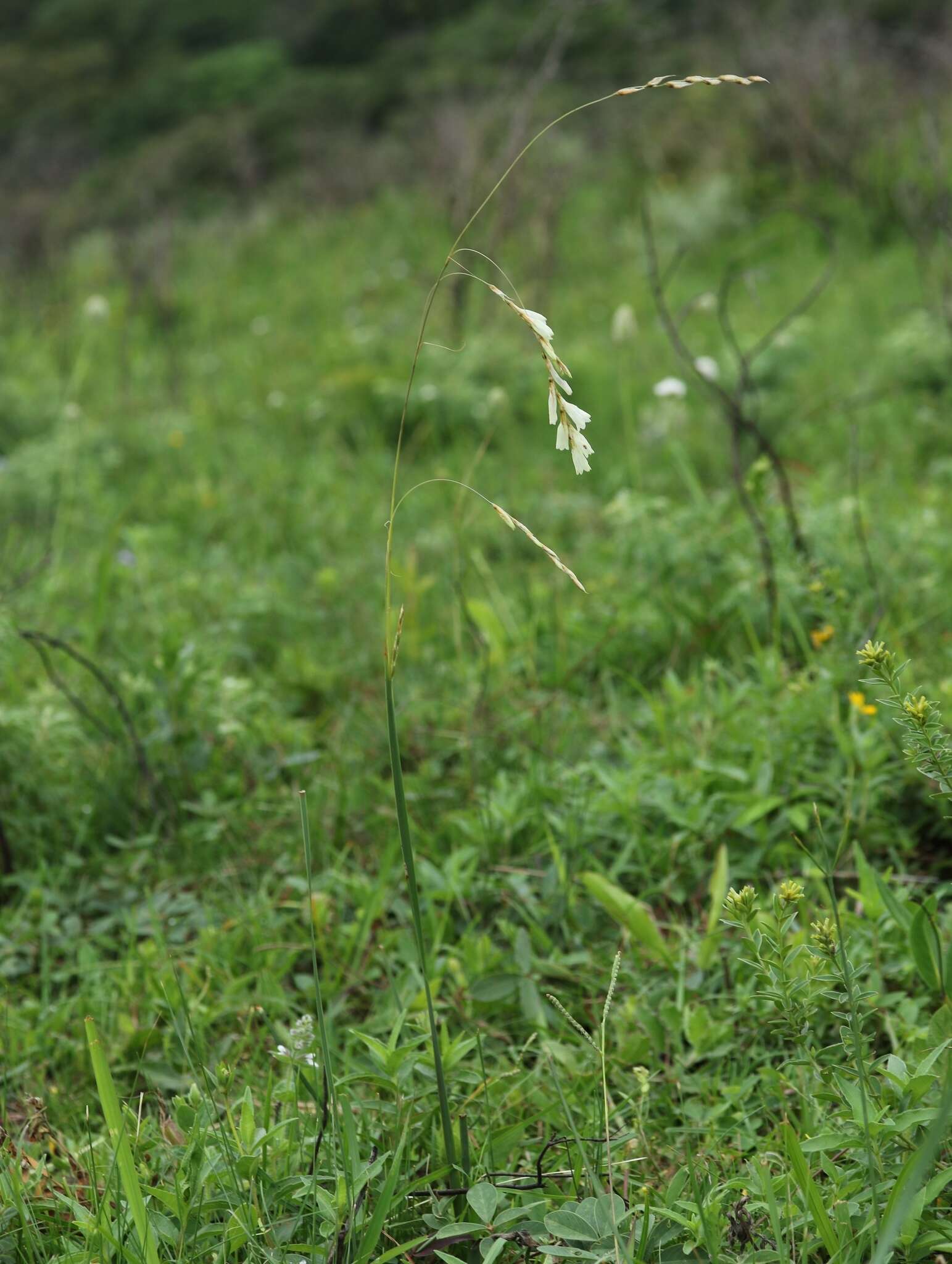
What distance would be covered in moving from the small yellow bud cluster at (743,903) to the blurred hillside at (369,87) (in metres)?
2.94

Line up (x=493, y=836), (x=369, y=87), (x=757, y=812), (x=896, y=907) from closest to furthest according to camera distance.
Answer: (x=896, y=907) → (x=757, y=812) → (x=493, y=836) → (x=369, y=87)

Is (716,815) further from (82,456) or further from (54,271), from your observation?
(54,271)

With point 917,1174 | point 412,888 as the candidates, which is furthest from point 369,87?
point 917,1174

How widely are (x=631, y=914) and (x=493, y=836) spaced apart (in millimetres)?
307

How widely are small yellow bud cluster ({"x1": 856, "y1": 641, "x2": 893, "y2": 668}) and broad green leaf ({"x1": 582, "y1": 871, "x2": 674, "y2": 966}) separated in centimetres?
65

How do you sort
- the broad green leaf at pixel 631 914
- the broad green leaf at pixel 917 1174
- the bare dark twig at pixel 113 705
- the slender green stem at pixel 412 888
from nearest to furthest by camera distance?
the broad green leaf at pixel 917 1174, the slender green stem at pixel 412 888, the broad green leaf at pixel 631 914, the bare dark twig at pixel 113 705

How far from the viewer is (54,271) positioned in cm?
738

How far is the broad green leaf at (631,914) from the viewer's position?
1.50 meters

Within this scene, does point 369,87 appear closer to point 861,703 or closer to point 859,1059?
point 861,703

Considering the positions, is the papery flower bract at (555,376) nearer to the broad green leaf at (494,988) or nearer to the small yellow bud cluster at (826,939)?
the small yellow bud cluster at (826,939)

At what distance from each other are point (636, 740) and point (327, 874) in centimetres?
67

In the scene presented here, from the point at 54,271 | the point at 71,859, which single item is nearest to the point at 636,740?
the point at 71,859

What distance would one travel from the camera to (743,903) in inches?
37.9

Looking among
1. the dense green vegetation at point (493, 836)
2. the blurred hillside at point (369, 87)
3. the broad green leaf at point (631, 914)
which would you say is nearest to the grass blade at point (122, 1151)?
the dense green vegetation at point (493, 836)
